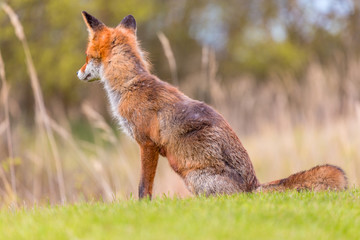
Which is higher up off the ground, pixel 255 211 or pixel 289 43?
pixel 289 43

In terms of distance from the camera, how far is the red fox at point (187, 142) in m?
4.83

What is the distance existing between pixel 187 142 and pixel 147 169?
51 centimetres

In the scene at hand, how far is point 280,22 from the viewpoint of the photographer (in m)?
28.8

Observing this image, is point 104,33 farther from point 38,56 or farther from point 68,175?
point 38,56

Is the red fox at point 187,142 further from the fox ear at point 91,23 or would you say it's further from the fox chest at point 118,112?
the fox ear at point 91,23

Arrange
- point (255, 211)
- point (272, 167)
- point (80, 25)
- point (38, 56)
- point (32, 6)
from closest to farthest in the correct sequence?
1. point (255, 211)
2. point (272, 167)
3. point (32, 6)
4. point (38, 56)
5. point (80, 25)

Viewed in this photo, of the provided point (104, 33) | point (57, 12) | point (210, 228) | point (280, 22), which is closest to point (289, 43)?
point (280, 22)

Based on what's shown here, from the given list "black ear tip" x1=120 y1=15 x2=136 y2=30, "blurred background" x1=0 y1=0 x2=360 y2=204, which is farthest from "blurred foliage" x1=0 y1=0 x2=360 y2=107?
"black ear tip" x1=120 y1=15 x2=136 y2=30

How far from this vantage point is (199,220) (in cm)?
345

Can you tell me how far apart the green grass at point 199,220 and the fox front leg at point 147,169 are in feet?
1.44

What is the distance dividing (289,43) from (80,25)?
508 inches

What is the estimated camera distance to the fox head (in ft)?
17.6

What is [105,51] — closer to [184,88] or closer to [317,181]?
[317,181]

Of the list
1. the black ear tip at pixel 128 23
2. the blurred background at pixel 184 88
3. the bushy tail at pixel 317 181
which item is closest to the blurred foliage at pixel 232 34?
the blurred background at pixel 184 88
